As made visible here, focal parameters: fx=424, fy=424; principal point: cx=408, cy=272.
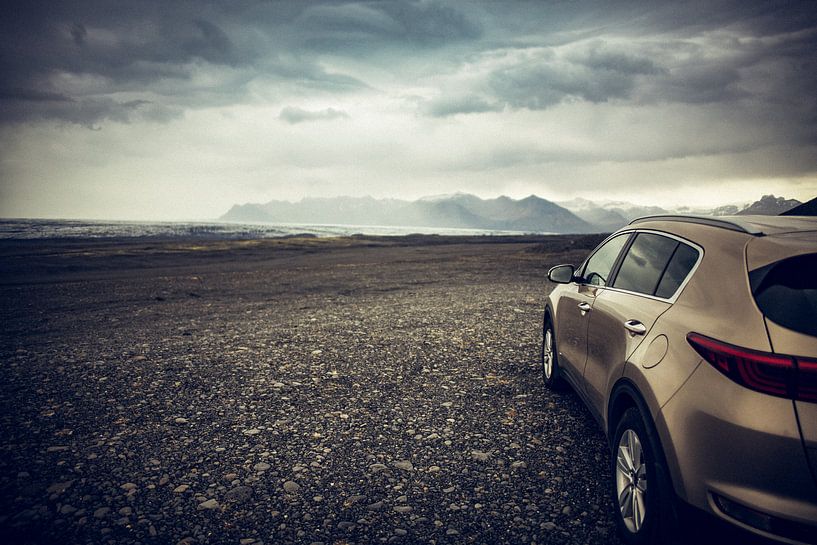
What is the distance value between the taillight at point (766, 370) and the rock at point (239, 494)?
11.7 ft

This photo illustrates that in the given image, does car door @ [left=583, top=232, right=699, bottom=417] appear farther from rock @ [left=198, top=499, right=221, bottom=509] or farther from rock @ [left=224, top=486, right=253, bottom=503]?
rock @ [left=198, top=499, right=221, bottom=509]

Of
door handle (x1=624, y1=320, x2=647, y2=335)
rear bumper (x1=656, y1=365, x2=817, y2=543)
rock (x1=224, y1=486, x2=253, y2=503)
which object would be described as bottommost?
rock (x1=224, y1=486, x2=253, y2=503)

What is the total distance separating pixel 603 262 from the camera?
453 cm

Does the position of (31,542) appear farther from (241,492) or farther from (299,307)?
(299,307)

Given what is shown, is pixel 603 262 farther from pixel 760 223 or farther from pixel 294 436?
pixel 294 436

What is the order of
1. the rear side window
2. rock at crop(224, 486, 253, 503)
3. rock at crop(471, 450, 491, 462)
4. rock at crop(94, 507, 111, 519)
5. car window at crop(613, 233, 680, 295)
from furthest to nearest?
rock at crop(471, 450, 491, 462) < rock at crop(224, 486, 253, 503) < rock at crop(94, 507, 111, 519) < car window at crop(613, 233, 680, 295) < the rear side window

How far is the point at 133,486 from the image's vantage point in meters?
3.75

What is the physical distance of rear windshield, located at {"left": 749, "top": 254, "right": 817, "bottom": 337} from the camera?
2023 millimetres

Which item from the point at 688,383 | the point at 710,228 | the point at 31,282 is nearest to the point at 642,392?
the point at 688,383

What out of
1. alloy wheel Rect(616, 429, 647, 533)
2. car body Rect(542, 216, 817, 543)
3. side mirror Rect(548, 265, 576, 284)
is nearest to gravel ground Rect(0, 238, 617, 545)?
alloy wheel Rect(616, 429, 647, 533)

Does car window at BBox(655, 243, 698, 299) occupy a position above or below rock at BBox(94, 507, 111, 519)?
above

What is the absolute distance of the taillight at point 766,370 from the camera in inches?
74.6

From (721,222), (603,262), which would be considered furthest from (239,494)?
(721,222)

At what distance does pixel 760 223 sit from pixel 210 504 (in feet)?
15.1
